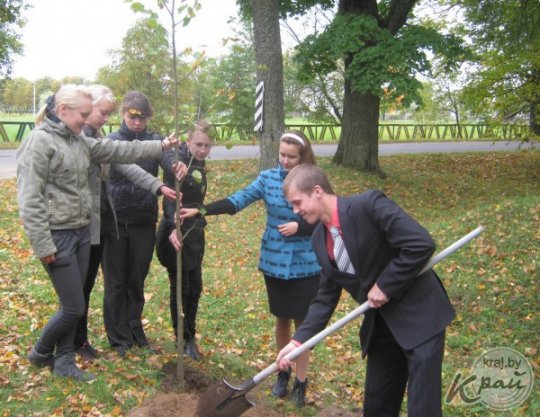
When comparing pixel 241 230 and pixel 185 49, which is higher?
pixel 185 49

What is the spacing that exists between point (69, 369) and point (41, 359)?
25 centimetres

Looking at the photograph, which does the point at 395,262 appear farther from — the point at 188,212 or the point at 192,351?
the point at 192,351

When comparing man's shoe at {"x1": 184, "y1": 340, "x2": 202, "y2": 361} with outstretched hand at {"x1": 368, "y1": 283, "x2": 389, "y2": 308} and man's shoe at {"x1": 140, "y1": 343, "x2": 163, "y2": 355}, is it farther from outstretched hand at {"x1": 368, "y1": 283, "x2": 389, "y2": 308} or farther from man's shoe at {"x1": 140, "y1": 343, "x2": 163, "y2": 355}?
outstretched hand at {"x1": 368, "y1": 283, "x2": 389, "y2": 308}

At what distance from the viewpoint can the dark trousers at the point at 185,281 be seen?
4.57 metres

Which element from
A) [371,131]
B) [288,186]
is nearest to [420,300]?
[288,186]

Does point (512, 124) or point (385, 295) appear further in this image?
point (512, 124)

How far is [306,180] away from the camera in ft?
9.73

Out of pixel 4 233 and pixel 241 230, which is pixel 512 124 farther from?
pixel 4 233

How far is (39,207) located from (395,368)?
2.34 meters

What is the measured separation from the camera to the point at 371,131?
14.6m

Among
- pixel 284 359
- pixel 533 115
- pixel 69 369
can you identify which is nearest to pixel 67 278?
pixel 69 369

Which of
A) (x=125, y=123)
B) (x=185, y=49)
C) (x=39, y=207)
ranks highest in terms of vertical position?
(x=185, y=49)

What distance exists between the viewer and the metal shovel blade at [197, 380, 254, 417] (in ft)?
11.4

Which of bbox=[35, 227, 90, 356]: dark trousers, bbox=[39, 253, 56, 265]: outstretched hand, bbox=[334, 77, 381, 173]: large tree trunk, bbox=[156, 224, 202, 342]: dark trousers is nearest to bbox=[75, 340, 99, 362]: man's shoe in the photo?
bbox=[35, 227, 90, 356]: dark trousers
